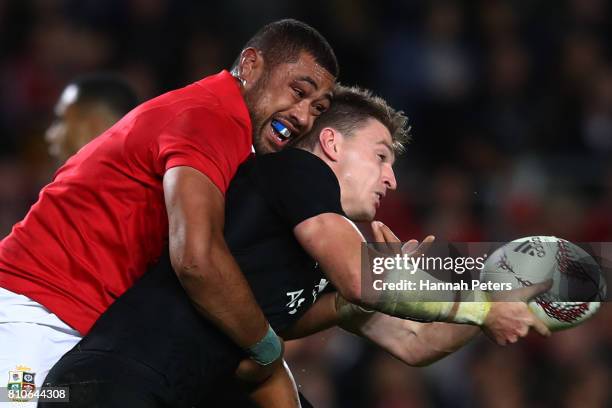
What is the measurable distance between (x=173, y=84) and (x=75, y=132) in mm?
3112

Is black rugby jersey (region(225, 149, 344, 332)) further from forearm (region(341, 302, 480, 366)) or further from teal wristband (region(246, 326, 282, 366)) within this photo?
forearm (region(341, 302, 480, 366))

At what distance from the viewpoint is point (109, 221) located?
3141 mm

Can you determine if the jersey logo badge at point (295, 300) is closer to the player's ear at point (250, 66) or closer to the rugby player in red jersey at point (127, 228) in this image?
the rugby player in red jersey at point (127, 228)

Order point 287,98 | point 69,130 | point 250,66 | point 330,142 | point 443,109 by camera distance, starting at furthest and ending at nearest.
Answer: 1. point 443,109
2. point 69,130
3. point 250,66
4. point 287,98
5. point 330,142

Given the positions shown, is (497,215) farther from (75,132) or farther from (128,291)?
(128,291)

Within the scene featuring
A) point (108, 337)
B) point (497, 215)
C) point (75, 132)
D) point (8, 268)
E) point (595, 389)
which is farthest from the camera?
point (497, 215)

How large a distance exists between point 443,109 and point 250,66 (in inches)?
169

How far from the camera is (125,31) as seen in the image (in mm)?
8094

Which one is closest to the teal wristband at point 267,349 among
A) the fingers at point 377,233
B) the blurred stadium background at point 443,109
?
the fingers at point 377,233

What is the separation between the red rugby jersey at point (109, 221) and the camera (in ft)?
10.3

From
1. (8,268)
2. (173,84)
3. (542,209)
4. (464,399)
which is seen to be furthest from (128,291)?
(173,84)

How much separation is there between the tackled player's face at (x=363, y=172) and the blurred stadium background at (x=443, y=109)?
2.88 m

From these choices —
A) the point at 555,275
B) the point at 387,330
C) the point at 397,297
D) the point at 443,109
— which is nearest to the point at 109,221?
the point at 397,297

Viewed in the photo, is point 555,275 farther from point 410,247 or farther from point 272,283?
point 272,283
